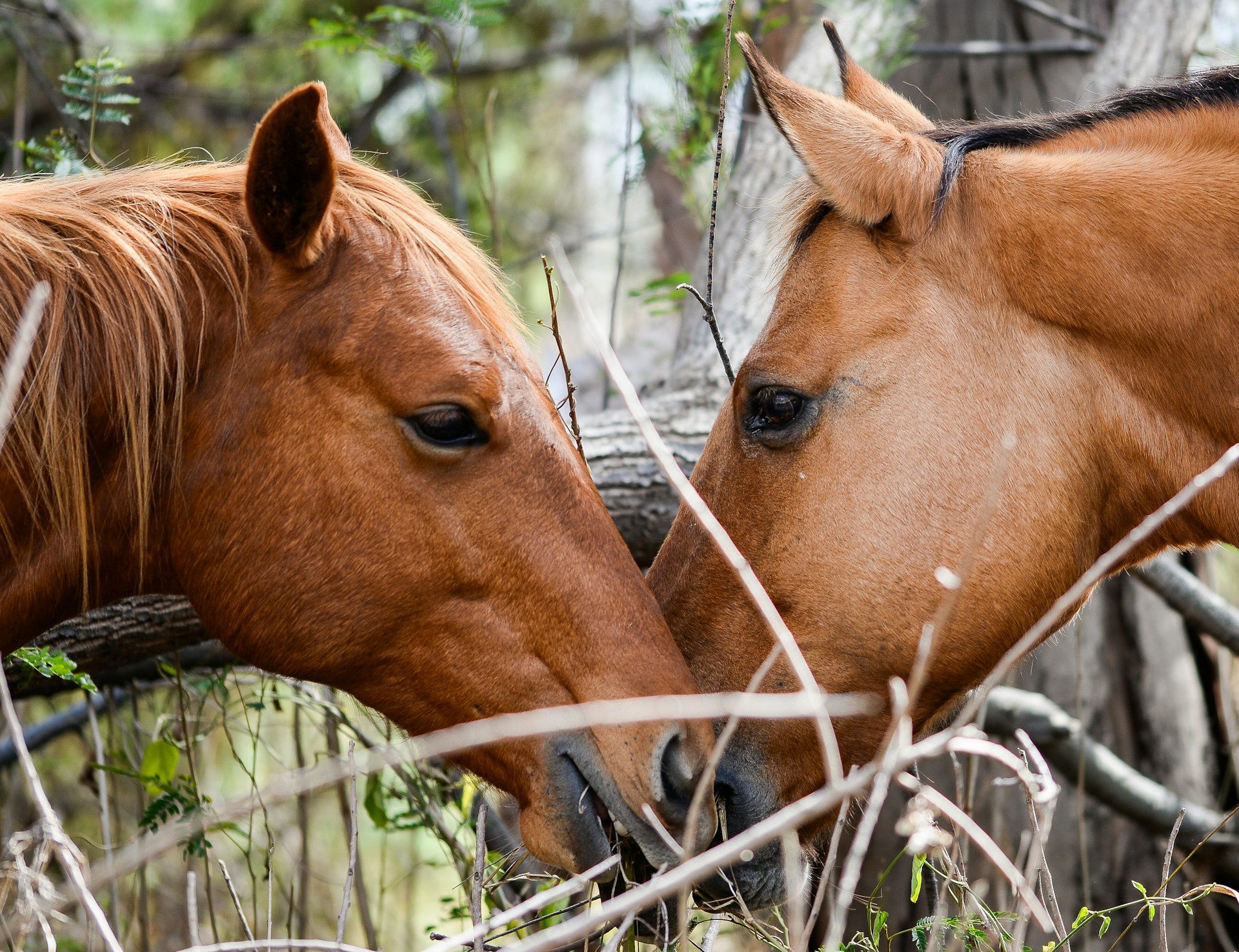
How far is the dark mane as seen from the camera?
2.27 meters

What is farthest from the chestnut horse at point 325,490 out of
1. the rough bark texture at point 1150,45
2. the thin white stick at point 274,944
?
the rough bark texture at point 1150,45

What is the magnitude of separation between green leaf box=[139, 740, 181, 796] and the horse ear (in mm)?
2291

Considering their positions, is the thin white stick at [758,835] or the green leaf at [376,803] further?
the green leaf at [376,803]

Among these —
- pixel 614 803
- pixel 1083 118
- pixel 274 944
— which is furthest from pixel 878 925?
pixel 1083 118

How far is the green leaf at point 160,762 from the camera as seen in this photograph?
2.93 m

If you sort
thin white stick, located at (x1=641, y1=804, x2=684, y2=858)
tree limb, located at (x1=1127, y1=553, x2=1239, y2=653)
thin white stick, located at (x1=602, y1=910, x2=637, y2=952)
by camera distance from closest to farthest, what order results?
1. thin white stick, located at (x1=602, y1=910, x2=637, y2=952)
2. thin white stick, located at (x1=641, y1=804, x2=684, y2=858)
3. tree limb, located at (x1=1127, y1=553, x2=1239, y2=653)

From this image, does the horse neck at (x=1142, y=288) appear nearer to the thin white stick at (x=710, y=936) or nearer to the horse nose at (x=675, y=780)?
the horse nose at (x=675, y=780)

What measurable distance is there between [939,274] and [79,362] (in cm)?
175

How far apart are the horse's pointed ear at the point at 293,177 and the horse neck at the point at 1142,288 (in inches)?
52.9

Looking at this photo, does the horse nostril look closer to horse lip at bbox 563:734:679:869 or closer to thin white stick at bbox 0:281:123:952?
horse lip at bbox 563:734:679:869

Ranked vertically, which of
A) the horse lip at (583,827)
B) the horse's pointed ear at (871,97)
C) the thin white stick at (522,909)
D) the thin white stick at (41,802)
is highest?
the horse's pointed ear at (871,97)

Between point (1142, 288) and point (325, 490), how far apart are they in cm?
169

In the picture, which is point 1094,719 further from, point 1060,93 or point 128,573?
point 128,573

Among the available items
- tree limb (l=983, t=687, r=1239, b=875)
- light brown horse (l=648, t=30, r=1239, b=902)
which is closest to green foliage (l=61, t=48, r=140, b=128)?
light brown horse (l=648, t=30, r=1239, b=902)
